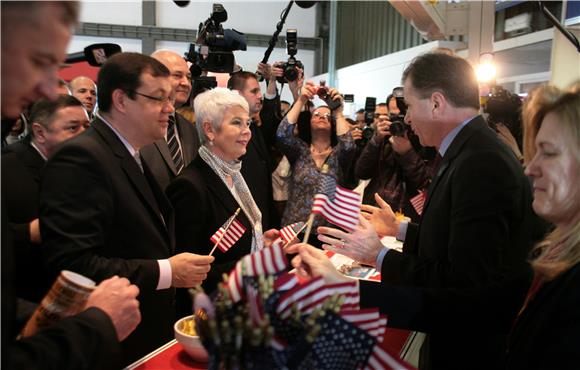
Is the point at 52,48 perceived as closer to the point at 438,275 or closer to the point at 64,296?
the point at 64,296

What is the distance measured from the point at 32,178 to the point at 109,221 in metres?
0.51

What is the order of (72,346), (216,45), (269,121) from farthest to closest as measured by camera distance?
(269,121)
(216,45)
(72,346)

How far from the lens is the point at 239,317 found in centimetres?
82

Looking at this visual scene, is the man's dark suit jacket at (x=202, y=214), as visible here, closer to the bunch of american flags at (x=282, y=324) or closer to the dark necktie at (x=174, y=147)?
the dark necktie at (x=174, y=147)

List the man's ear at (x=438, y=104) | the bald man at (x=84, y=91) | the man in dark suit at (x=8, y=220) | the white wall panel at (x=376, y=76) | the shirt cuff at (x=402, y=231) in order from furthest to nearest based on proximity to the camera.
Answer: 1. the white wall panel at (x=376, y=76)
2. the bald man at (x=84, y=91)
3. the shirt cuff at (x=402, y=231)
4. the man's ear at (x=438, y=104)
5. the man in dark suit at (x=8, y=220)

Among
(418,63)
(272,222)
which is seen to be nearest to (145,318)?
(418,63)

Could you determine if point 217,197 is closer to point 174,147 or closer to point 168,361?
point 174,147

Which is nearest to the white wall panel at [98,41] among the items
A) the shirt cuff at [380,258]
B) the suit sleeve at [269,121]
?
the suit sleeve at [269,121]

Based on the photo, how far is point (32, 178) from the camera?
1888mm

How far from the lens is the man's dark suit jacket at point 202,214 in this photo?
82.3 inches

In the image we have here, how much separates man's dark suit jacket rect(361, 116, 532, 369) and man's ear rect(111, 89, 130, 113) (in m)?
1.04

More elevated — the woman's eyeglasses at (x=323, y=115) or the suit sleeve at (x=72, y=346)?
the woman's eyeglasses at (x=323, y=115)

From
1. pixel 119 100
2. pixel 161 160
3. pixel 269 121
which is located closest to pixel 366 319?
pixel 119 100

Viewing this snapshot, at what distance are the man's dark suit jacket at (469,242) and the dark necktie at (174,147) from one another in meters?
1.45
